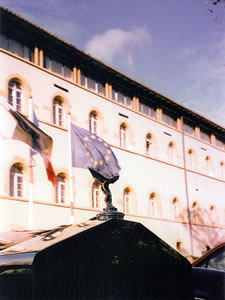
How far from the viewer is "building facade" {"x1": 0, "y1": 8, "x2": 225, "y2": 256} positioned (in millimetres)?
15164

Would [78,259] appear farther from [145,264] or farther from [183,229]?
[183,229]

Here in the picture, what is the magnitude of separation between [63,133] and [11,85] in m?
2.81

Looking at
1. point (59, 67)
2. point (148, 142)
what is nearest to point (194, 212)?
point (148, 142)

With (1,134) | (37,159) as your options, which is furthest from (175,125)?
(1,134)

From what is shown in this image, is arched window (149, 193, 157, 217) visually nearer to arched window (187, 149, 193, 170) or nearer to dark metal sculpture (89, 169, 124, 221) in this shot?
arched window (187, 149, 193, 170)

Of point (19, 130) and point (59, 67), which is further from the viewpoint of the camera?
point (59, 67)

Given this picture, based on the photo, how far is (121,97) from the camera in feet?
69.8

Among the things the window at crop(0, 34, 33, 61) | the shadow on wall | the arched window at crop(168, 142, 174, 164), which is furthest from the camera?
the shadow on wall

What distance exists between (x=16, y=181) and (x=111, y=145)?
563 cm

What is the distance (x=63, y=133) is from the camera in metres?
17.3

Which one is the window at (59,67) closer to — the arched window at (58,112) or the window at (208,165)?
the arched window at (58,112)

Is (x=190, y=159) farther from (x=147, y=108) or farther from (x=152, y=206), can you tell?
(x=152, y=206)

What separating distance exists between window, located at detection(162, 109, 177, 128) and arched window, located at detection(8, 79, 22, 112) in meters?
10.3

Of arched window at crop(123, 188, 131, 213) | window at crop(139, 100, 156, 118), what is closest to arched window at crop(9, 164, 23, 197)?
arched window at crop(123, 188, 131, 213)
